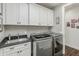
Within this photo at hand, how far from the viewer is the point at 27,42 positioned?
1632mm

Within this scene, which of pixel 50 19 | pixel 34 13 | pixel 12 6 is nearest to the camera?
pixel 12 6

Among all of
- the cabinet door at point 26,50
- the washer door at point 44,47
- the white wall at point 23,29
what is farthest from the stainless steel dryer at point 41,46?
the white wall at point 23,29

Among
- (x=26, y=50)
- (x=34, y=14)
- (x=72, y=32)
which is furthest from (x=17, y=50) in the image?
(x=72, y=32)

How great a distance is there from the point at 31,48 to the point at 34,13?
925 millimetres

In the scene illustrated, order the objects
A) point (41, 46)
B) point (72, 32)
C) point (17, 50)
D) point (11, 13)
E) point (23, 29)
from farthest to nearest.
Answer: point (72, 32) → point (23, 29) → point (41, 46) → point (11, 13) → point (17, 50)

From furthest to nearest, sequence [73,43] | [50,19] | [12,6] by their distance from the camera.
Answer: [73,43] < [50,19] < [12,6]

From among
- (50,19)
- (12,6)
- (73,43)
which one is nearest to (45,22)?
(50,19)

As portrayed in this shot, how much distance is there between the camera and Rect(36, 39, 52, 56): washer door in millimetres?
1742

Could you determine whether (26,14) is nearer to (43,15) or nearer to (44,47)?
(43,15)

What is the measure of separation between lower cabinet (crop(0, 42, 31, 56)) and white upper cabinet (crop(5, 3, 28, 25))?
0.52m

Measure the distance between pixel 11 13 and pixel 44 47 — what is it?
3.57 feet

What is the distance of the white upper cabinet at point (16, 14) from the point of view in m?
1.51

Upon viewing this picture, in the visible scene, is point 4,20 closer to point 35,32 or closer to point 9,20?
point 9,20

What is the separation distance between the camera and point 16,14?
1667 millimetres
